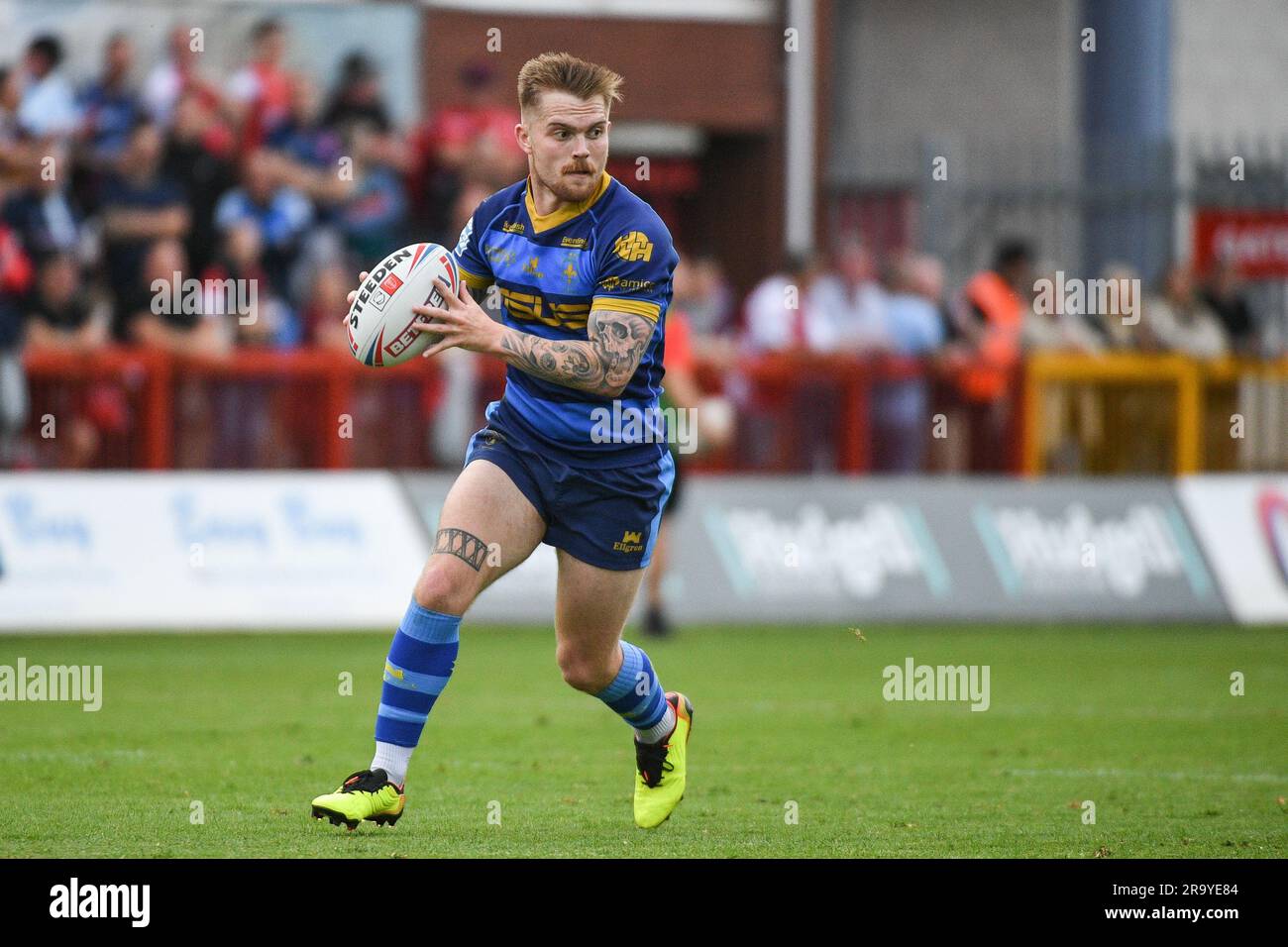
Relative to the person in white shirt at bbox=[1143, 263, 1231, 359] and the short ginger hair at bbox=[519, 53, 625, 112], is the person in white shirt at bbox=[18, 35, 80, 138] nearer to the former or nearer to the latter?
the person in white shirt at bbox=[1143, 263, 1231, 359]

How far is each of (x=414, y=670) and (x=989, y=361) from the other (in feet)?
35.9

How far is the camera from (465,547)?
23.9ft

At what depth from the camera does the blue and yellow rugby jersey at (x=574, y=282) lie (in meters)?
7.31

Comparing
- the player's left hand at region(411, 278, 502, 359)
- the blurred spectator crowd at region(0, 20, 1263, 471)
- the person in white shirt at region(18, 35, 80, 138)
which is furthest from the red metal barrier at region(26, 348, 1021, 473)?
the player's left hand at region(411, 278, 502, 359)

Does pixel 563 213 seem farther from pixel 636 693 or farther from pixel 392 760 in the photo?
pixel 392 760

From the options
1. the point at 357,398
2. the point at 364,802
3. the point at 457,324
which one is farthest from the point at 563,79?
the point at 357,398

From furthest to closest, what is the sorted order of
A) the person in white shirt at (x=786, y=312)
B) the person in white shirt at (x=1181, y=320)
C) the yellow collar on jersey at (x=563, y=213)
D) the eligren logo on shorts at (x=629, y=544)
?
the person in white shirt at (x=1181, y=320), the person in white shirt at (x=786, y=312), the eligren logo on shorts at (x=629, y=544), the yellow collar on jersey at (x=563, y=213)

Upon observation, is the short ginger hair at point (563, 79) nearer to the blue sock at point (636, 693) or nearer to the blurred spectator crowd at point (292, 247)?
the blue sock at point (636, 693)

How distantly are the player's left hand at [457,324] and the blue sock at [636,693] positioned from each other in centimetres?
143

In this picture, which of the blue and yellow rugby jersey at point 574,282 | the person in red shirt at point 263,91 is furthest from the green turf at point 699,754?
the person in red shirt at point 263,91

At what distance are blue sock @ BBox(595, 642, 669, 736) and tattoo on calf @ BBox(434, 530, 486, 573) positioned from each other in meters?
0.80
